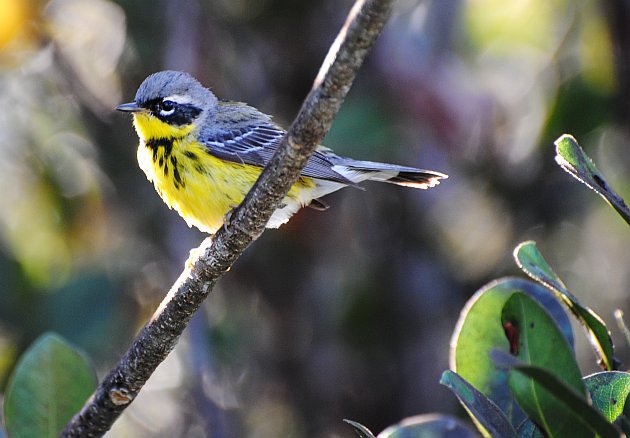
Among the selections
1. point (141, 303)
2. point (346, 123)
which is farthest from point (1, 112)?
point (346, 123)

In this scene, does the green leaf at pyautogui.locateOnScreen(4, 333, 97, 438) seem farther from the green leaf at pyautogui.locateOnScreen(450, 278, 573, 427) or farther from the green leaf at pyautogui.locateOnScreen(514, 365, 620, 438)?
the green leaf at pyautogui.locateOnScreen(514, 365, 620, 438)

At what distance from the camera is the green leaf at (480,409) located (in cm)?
180

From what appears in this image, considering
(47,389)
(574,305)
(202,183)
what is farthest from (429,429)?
(202,183)

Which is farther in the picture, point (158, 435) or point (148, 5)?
point (148, 5)

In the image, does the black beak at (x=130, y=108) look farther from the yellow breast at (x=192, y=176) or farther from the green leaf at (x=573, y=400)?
the green leaf at (x=573, y=400)

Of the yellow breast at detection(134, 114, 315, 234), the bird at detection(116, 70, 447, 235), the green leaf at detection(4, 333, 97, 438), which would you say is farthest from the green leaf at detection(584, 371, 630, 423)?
the yellow breast at detection(134, 114, 315, 234)

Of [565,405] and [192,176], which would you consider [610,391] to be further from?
[192,176]

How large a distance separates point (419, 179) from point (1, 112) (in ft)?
8.66

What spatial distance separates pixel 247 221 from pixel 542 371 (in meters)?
0.87

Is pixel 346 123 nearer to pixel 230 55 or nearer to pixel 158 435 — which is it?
pixel 230 55

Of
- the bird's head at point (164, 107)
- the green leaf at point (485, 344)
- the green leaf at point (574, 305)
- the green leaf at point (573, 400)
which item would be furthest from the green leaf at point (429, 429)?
the bird's head at point (164, 107)

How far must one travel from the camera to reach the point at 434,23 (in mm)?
5242

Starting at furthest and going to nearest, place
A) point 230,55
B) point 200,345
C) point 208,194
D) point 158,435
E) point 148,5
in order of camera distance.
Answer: point 230,55, point 148,5, point 158,435, point 200,345, point 208,194

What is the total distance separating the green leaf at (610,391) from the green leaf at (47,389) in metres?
1.53
